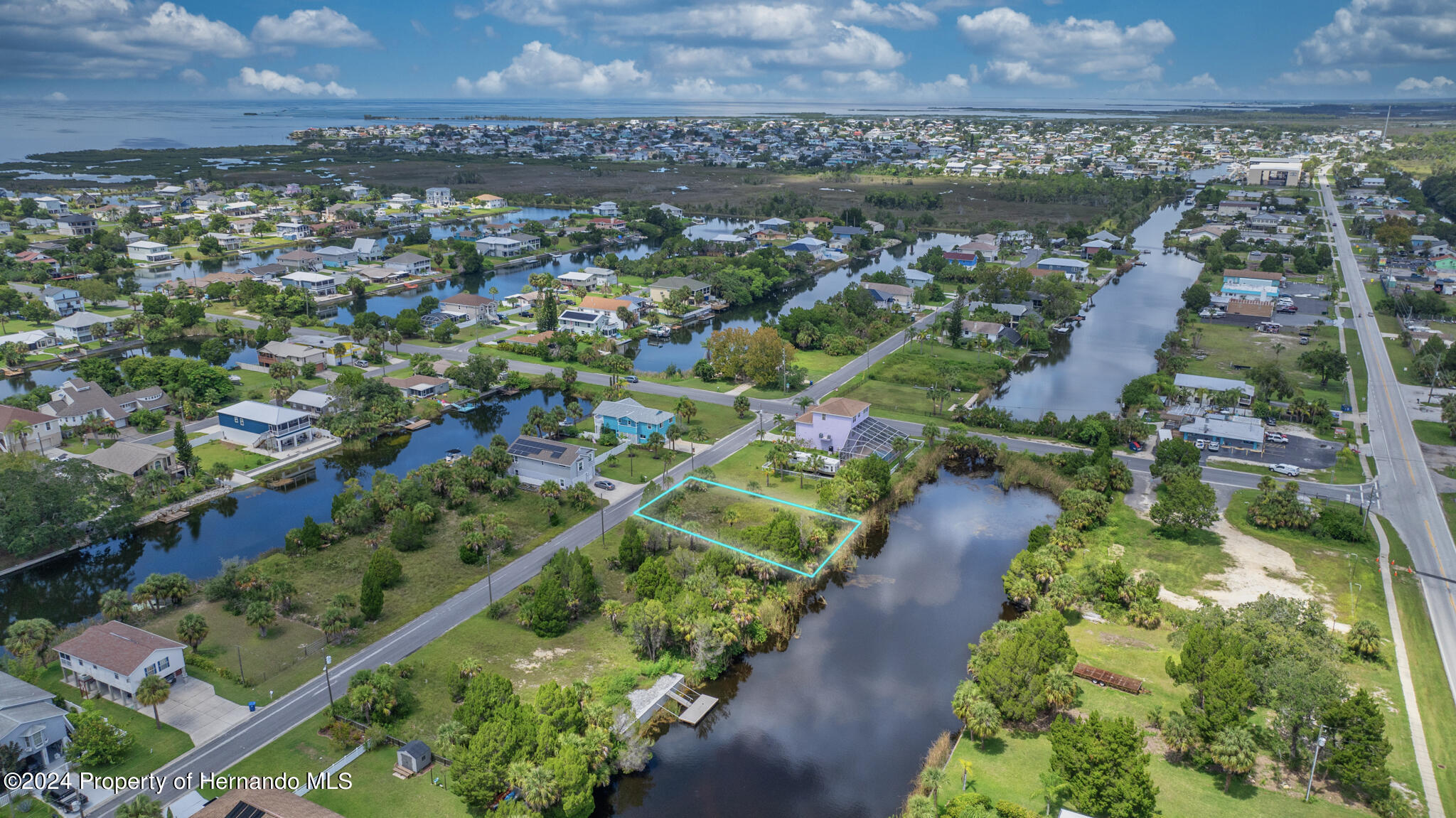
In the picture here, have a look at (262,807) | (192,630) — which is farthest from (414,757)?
(192,630)

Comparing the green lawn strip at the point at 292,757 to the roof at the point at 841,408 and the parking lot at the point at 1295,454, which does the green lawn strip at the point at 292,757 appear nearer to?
the roof at the point at 841,408

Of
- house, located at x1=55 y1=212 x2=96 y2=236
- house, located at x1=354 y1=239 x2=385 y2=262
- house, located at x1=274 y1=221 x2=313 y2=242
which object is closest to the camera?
house, located at x1=354 y1=239 x2=385 y2=262

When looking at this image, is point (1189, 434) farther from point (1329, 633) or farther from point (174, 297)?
point (174, 297)

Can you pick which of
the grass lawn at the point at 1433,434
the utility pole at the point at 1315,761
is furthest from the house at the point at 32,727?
the grass lawn at the point at 1433,434

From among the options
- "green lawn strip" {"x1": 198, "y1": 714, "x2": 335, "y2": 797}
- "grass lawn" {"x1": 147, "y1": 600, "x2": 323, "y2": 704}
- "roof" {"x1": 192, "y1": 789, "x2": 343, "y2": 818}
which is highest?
"roof" {"x1": 192, "y1": 789, "x2": 343, "y2": 818}

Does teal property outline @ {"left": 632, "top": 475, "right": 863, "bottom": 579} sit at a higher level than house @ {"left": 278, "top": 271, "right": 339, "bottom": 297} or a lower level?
lower

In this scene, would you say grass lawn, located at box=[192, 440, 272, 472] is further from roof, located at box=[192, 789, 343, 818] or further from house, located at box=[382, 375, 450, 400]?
roof, located at box=[192, 789, 343, 818]

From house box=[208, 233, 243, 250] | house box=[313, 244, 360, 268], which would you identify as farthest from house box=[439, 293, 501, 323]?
house box=[208, 233, 243, 250]
